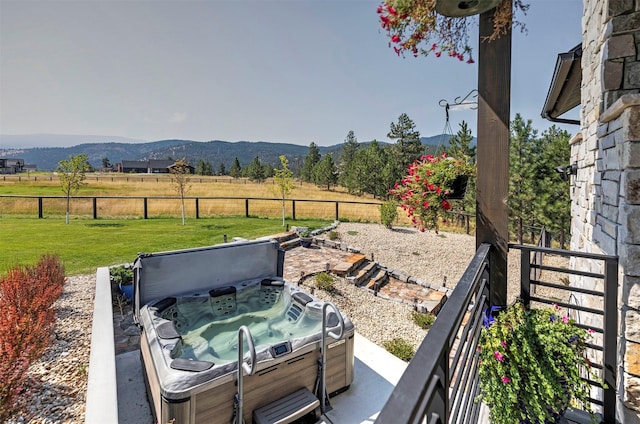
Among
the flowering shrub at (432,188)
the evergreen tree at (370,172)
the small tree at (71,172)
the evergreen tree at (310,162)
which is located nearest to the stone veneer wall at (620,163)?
the flowering shrub at (432,188)

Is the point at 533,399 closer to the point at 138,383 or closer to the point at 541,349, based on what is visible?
the point at 541,349

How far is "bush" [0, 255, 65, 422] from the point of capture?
94.9 inches

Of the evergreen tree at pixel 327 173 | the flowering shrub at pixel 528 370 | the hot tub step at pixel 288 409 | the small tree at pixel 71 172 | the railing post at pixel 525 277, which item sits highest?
the evergreen tree at pixel 327 173

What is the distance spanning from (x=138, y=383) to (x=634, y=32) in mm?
5267

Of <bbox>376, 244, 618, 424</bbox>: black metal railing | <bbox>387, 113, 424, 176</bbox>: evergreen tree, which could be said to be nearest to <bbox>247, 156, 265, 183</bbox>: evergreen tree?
<bbox>387, 113, 424, 176</bbox>: evergreen tree

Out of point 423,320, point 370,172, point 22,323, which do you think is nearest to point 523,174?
point 423,320

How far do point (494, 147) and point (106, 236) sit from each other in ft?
33.6

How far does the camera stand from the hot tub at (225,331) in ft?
8.68

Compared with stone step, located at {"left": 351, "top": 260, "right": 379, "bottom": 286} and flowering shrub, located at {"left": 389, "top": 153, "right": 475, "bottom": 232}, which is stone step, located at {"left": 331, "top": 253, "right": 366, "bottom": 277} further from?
flowering shrub, located at {"left": 389, "top": 153, "right": 475, "bottom": 232}

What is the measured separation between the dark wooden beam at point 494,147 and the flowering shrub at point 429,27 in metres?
0.09

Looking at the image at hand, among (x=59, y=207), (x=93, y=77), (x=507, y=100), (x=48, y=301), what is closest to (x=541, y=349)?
(x=507, y=100)

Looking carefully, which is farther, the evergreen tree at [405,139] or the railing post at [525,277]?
the evergreen tree at [405,139]

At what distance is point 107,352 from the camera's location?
9.78ft

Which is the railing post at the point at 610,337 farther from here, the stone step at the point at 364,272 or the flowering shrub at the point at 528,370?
the stone step at the point at 364,272
